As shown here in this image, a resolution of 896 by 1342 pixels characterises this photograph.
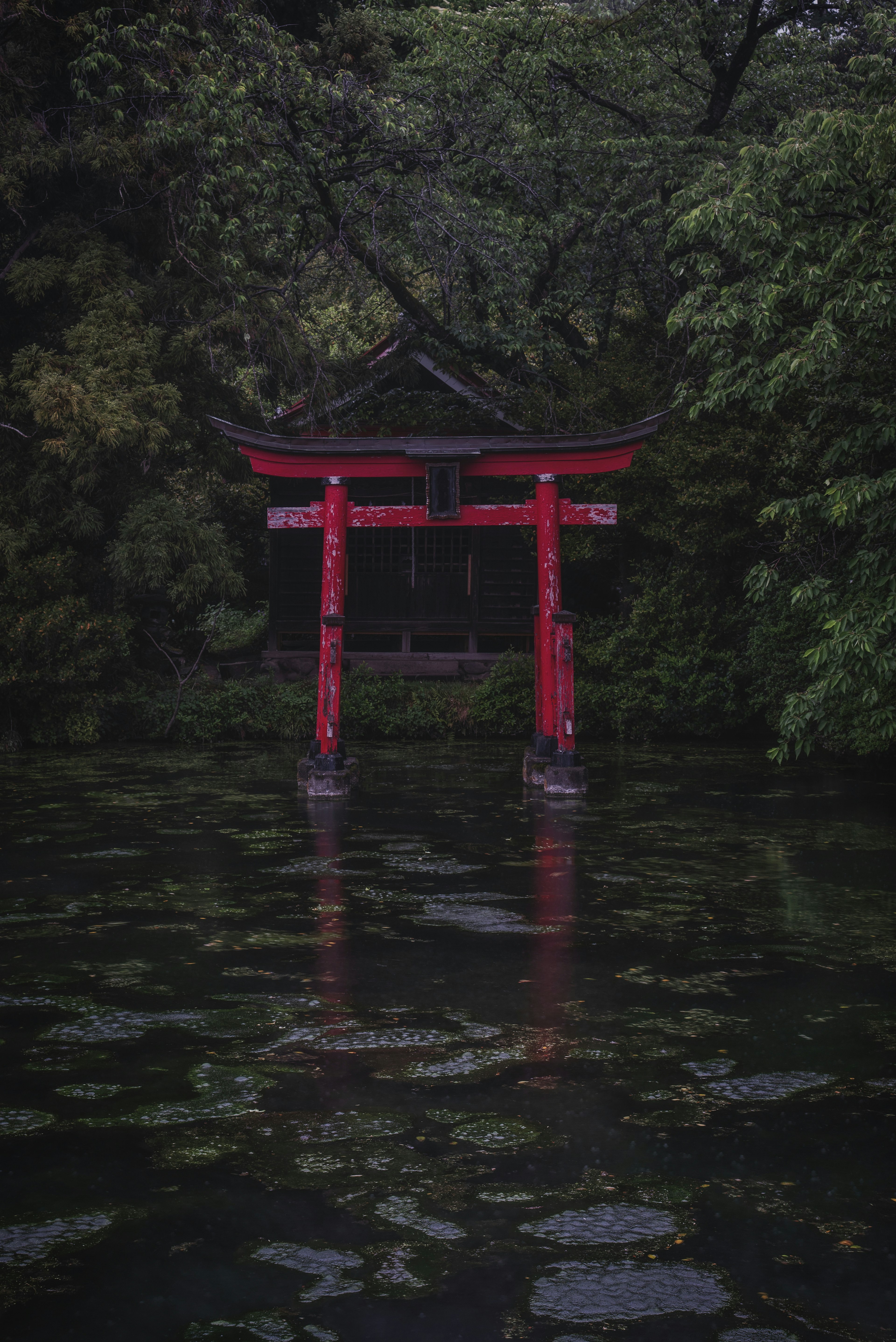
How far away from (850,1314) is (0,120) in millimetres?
15868

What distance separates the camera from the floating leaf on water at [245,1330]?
2.60 m

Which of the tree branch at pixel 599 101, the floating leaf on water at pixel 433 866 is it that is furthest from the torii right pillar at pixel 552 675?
the tree branch at pixel 599 101

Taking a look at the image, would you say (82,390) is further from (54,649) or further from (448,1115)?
(448,1115)

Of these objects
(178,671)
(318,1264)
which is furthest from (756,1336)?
(178,671)

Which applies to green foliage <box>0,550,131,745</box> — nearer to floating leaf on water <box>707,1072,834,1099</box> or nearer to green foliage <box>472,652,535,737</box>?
green foliage <box>472,652,535,737</box>

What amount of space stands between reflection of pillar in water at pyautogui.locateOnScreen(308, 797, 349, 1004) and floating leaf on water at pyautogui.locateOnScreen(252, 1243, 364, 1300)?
2.00 meters

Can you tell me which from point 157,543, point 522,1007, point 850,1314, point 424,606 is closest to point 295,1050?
point 522,1007

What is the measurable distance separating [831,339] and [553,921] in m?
4.58

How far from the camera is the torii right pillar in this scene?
10.9m

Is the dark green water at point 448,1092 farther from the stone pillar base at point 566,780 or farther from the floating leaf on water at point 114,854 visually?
the stone pillar base at point 566,780

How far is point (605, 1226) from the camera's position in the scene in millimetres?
3055

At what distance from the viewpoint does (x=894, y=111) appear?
7441 millimetres

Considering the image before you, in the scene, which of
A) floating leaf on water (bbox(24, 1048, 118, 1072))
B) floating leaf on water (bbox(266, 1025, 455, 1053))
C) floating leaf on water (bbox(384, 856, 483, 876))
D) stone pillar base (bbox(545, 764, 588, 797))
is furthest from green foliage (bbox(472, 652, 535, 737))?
floating leaf on water (bbox(24, 1048, 118, 1072))

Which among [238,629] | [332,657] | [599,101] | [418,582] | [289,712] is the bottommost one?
[289,712]
